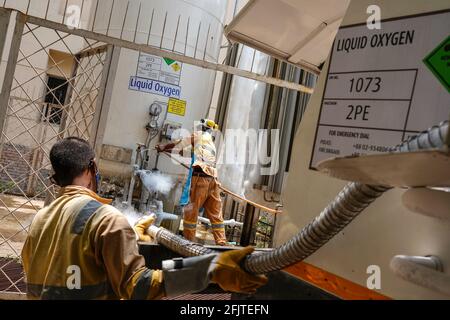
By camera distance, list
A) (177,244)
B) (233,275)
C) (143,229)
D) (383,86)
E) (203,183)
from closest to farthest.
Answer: (383,86) < (233,275) < (177,244) < (143,229) < (203,183)

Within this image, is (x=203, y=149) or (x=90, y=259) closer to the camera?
(x=90, y=259)

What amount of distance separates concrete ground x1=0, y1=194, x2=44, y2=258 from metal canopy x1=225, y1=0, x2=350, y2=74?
2.99 m

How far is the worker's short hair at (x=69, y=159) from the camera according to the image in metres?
1.83

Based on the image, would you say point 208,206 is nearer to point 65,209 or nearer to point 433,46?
point 65,209

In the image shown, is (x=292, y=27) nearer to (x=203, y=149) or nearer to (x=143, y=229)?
(x=143, y=229)

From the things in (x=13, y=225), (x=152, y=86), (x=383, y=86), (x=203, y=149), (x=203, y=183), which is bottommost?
(x=13, y=225)

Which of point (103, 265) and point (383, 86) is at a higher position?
point (383, 86)

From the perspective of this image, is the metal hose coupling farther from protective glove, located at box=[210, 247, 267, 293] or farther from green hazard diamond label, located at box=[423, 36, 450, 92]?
green hazard diamond label, located at box=[423, 36, 450, 92]

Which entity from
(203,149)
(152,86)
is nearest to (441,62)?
(152,86)

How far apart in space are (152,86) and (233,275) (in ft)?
12.5

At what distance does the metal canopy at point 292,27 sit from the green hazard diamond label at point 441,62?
100 cm

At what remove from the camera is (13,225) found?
21.7 ft

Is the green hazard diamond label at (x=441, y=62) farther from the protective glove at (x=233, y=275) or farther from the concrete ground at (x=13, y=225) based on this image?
the concrete ground at (x=13, y=225)
